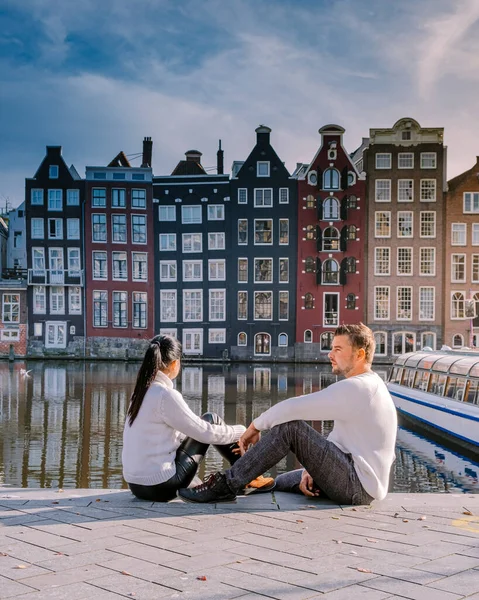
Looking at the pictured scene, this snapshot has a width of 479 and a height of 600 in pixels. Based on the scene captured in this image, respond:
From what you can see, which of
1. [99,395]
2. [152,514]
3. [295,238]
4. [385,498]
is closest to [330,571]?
[152,514]

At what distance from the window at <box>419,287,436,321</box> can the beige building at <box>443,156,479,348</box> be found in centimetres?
99

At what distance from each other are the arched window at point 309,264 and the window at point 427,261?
8.32 meters

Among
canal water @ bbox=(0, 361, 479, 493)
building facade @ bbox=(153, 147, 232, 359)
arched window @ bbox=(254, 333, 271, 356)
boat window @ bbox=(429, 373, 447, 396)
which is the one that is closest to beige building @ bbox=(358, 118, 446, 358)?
arched window @ bbox=(254, 333, 271, 356)

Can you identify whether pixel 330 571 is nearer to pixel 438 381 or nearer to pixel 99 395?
pixel 438 381

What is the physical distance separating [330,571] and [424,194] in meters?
55.1

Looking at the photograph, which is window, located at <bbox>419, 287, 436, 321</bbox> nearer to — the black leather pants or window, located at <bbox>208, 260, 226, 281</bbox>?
window, located at <bbox>208, 260, 226, 281</bbox>

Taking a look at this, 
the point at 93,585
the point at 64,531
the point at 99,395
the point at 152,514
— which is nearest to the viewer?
the point at 93,585

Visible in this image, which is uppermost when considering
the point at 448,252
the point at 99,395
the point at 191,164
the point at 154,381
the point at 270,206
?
the point at 191,164

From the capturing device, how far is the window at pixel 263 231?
58.3 meters

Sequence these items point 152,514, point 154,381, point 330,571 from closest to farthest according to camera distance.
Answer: point 330,571 → point 152,514 → point 154,381

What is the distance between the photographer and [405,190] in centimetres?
5716

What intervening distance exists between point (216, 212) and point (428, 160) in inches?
664

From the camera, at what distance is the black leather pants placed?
268 inches

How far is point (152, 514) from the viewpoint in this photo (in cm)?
624
